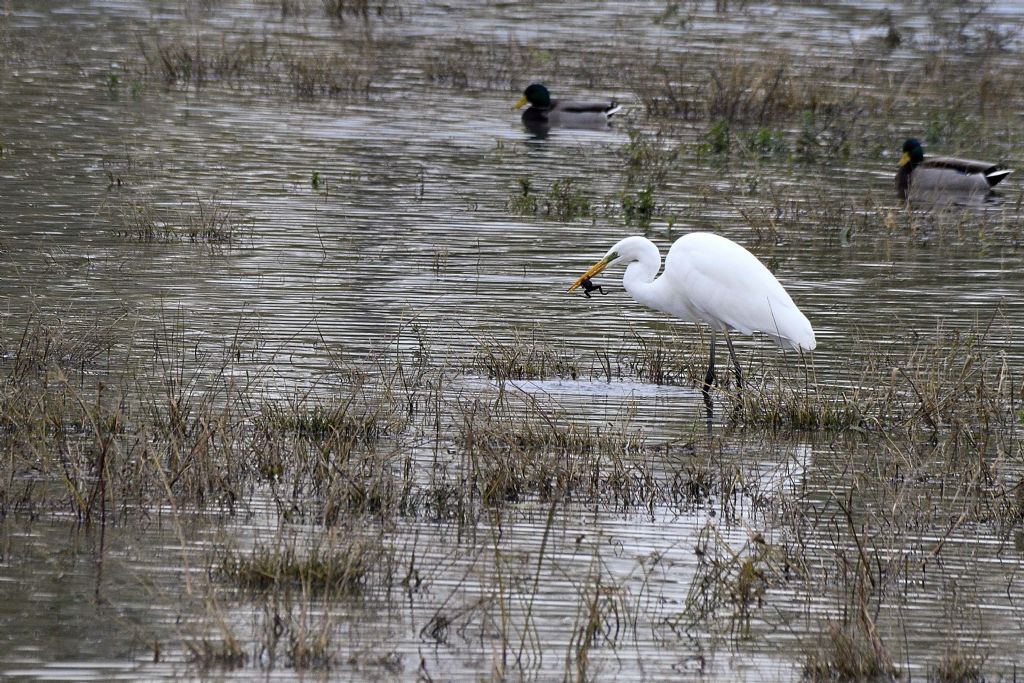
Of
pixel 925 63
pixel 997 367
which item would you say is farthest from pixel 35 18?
pixel 997 367

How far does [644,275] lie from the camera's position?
10.2 meters

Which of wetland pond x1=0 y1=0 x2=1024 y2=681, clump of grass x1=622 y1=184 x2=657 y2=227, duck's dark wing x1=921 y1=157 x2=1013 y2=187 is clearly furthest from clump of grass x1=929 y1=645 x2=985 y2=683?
duck's dark wing x1=921 y1=157 x2=1013 y2=187

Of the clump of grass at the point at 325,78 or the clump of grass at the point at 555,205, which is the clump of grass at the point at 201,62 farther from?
the clump of grass at the point at 555,205

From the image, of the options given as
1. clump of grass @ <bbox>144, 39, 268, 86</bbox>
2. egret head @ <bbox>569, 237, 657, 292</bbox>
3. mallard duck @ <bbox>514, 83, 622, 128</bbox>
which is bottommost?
egret head @ <bbox>569, 237, 657, 292</bbox>

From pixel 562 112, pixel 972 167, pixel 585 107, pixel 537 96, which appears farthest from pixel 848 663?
pixel 537 96

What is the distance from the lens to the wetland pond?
5.59 meters

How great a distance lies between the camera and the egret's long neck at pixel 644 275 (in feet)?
33.3

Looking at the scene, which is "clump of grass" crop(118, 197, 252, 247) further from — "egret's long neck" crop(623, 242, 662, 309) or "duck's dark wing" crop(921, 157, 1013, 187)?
"duck's dark wing" crop(921, 157, 1013, 187)

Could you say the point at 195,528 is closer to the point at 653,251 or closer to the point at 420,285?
Result: the point at 653,251

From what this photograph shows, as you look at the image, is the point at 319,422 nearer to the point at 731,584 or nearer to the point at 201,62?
the point at 731,584

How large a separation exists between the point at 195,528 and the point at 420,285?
5575mm

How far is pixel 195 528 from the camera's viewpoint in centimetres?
639

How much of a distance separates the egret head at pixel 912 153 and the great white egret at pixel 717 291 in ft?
25.3

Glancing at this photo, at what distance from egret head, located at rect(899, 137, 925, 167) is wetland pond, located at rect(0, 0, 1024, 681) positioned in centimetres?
34
